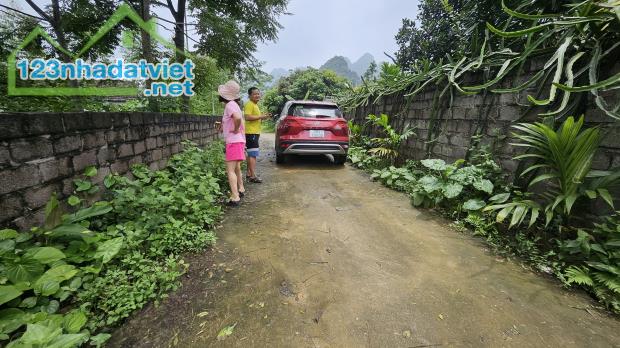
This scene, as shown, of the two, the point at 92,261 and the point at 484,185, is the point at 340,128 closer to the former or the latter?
the point at 484,185

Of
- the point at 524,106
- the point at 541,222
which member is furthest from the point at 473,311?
the point at 524,106

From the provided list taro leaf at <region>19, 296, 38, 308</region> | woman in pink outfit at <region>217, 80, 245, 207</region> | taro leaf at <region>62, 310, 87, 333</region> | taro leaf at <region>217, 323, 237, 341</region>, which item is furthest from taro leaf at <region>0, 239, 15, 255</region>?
woman in pink outfit at <region>217, 80, 245, 207</region>

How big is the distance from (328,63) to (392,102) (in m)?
128

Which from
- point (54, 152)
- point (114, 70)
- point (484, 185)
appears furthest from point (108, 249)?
point (114, 70)

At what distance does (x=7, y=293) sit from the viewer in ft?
4.33

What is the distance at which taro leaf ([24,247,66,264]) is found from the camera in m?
1.55

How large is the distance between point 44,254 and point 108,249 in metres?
0.35

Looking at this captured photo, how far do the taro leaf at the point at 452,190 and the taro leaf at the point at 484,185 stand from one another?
0.19m

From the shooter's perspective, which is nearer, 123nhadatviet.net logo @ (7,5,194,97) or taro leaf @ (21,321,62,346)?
taro leaf @ (21,321,62,346)

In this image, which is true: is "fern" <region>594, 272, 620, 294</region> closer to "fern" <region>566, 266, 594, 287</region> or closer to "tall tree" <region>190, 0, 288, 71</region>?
"fern" <region>566, 266, 594, 287</region>

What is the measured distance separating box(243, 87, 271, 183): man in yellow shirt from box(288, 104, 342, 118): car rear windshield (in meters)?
1.09

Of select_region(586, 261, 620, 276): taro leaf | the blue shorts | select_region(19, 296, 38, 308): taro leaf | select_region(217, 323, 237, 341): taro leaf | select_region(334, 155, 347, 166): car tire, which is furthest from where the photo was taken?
select_region(334, 155, 347, 166): car tire

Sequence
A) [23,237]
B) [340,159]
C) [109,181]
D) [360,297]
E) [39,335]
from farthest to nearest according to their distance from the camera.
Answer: [340,159], [109,181], [360,297], [23,237], [39,335]

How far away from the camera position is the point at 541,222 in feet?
8.73
